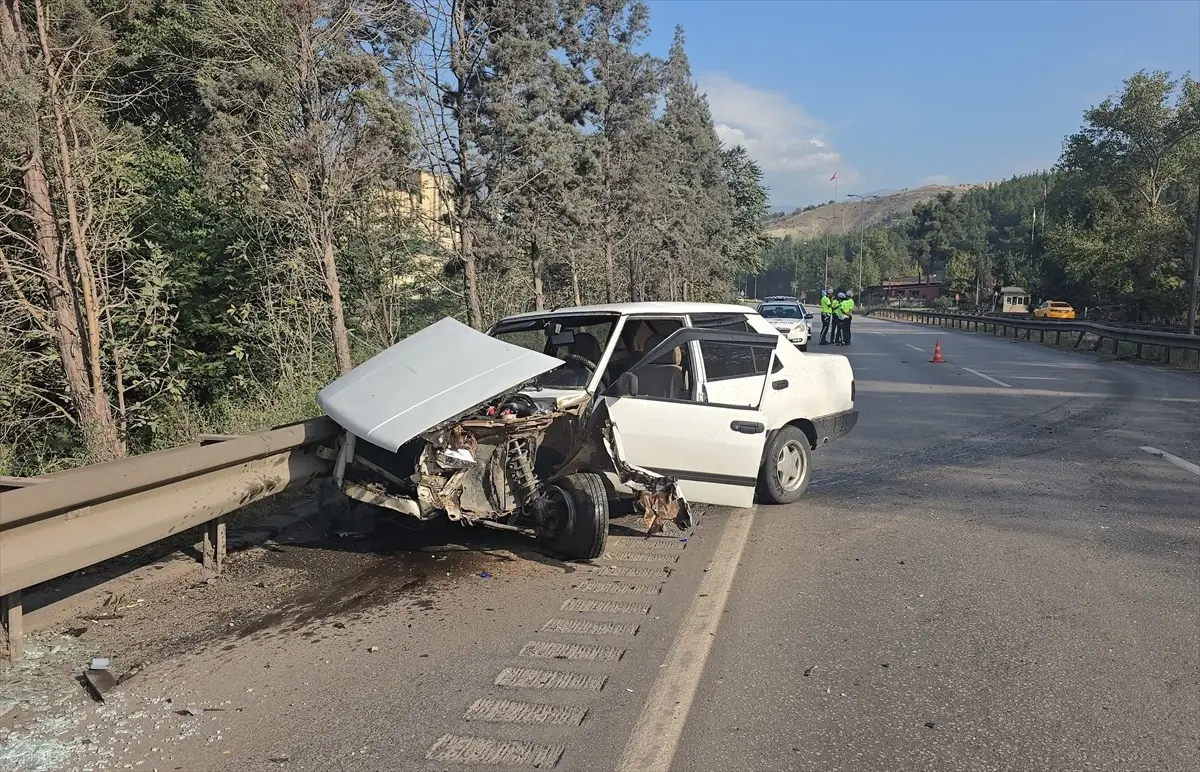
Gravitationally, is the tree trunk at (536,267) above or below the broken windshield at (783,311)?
above

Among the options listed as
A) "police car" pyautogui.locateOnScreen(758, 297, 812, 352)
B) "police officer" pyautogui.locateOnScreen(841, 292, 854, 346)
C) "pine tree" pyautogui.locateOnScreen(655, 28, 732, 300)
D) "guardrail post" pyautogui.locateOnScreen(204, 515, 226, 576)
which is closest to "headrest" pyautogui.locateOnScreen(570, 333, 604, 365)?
"guardrail post" pyautogui.locateOnScreen(204, 515, 226, 576)

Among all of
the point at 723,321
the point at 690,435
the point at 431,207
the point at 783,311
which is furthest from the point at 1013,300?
the point at 690,435

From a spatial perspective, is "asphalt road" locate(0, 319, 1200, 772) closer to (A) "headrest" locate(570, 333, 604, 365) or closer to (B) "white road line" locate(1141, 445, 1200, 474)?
(A) "headrest" locate(570, 333, 604, 365)

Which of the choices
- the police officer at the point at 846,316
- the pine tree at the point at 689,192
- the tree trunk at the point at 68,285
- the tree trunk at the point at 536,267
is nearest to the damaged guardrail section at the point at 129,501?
the tree trunk at the point at 68,285

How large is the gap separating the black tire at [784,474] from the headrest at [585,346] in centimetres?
163

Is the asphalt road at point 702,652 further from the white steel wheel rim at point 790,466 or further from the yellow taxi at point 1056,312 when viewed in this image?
the yellow taxi at point 1056,312

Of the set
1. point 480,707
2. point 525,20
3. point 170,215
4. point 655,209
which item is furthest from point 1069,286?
point 480,707

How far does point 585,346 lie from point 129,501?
357 centimetres

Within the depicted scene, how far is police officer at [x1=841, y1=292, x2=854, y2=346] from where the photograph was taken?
27375 mm

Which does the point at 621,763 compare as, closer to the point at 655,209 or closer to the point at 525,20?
the point at 525,20

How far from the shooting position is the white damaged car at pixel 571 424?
5121 mm

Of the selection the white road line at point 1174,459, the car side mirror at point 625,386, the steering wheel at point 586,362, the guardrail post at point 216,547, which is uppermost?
the steering wheel at point 586,362

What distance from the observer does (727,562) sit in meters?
5.46

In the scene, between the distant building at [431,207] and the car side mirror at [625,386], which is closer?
the car side mirror at [625,386]
